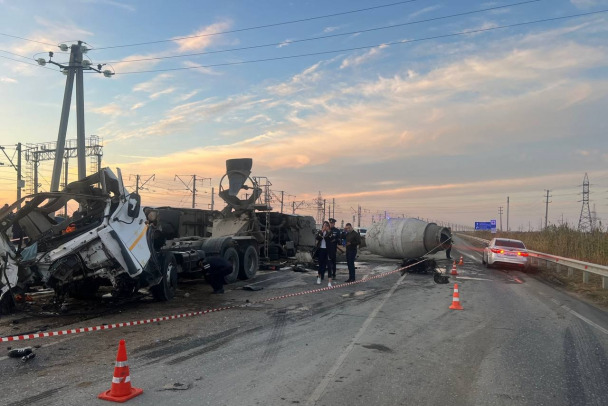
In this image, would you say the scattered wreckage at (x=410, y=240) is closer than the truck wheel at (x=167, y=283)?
No

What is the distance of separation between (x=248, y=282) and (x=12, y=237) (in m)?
6.57

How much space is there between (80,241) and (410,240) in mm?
13389

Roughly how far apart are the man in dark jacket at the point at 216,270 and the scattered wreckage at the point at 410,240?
833 centimetres

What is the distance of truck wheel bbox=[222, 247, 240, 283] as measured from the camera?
12.8 meters

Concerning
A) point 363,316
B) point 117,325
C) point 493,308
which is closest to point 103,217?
point 117,325

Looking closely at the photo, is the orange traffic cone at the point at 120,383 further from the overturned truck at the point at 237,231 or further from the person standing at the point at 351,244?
the person standing at the point at 351,244

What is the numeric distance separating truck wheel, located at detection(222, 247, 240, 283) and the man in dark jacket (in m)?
1.43

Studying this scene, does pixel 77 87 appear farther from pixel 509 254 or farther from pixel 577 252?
pixel 577 252

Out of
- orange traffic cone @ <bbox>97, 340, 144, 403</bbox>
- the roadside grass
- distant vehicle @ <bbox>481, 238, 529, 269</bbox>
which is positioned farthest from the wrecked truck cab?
distant vehicle @ <bbox>481, 238, 529, 269</bbox>

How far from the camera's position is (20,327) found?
723cm

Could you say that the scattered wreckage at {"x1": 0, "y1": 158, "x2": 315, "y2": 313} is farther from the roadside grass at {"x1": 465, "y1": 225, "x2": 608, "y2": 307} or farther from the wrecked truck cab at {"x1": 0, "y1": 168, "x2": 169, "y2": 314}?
the roadside grass at {"x1": 465, "y1": 225, "x2": 608, "y2": 307}

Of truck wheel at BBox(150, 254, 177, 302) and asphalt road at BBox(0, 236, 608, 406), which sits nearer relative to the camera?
asphalt road at BBox(0, 236, 608, 406)

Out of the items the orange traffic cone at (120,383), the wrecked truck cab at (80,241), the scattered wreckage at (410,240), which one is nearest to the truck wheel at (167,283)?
the wrecked truck cab at (80,241)

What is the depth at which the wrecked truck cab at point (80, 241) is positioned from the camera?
7.34 m
